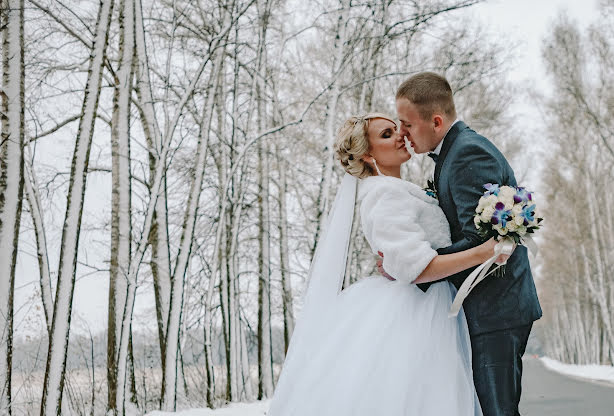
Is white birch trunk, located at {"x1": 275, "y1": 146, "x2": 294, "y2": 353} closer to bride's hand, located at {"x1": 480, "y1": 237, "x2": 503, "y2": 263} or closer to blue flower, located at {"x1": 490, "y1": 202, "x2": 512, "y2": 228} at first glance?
bride's hand, located at {"x1": 480, "y1": 237, "x2": 503, "y2": 263}

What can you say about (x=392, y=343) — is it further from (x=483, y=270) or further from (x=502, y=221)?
(x=502, y=221)

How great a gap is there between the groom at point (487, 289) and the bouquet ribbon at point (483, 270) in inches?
2.6

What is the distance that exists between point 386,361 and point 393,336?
0.36ft

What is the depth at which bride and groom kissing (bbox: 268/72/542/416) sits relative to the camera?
2227mm

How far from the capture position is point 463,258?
2230 millimetres

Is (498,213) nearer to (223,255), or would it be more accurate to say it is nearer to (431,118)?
A: (431,118)

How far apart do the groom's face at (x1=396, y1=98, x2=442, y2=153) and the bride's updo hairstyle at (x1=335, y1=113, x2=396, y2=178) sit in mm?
326

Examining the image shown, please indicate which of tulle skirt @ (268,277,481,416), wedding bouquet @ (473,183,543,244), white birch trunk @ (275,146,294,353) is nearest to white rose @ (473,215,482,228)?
wedding bouquet @ (473,183,543,244)

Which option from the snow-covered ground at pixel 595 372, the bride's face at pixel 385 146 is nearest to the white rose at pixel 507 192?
the bride's face at pixel 385 146

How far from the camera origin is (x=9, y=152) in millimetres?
5129

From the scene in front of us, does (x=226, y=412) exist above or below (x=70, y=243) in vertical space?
below

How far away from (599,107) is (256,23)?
1258cm

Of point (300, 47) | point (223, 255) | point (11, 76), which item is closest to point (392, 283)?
point (11, 76)

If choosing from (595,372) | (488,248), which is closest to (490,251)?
(488,248)
